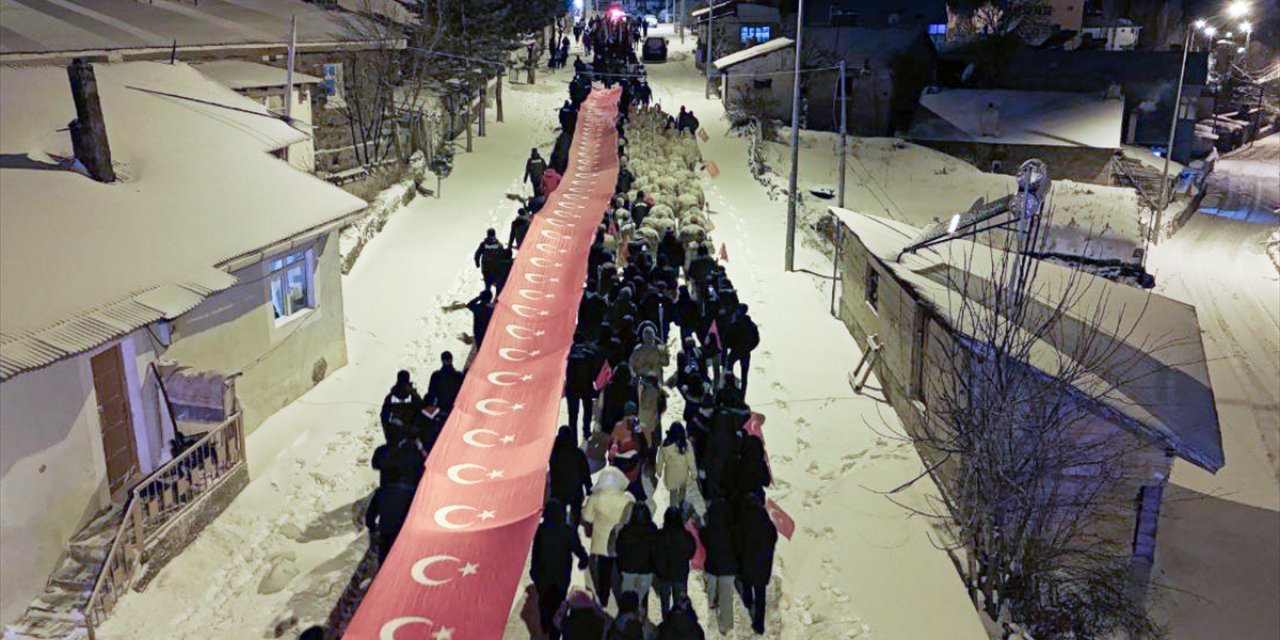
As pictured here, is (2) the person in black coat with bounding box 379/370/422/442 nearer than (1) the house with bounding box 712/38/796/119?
Yes

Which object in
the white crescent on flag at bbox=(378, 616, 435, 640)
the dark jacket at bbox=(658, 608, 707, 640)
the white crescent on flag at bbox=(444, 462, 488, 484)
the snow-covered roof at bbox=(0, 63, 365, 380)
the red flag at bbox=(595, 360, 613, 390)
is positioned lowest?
the white crescent on flag at bbox=(378, 616, 435, 640)

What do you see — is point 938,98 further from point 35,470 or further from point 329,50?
point 35,470

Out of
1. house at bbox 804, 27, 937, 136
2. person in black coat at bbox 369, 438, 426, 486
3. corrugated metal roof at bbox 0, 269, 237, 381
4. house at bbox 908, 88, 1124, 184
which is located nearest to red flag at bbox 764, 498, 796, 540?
person in black coat at bbox 369, 438, 426, 486

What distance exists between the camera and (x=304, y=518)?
1175 cm

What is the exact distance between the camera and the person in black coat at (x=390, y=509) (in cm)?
1007

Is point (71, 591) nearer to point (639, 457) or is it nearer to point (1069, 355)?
point (639, 457)

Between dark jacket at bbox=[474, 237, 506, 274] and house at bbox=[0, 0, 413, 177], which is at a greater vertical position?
house at bbox=[0, 0, 413, 177]

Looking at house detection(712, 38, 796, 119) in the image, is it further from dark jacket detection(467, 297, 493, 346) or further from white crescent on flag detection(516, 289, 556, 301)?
dark jacket detection(467, 297, 493, 346)

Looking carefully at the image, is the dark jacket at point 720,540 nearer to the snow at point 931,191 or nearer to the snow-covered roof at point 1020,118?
the snow at point 931,191

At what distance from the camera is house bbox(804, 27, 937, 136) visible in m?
47.9

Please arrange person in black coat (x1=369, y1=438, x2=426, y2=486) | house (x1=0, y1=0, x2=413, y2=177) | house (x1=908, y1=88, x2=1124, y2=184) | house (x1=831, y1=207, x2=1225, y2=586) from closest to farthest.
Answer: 1. person in black coat (x1=369, y1=438, x2=426, y2=486)
2. house (x1=831, y1=207, x2=1225, y2=586)
3. house (x1=0, y1=0, x2=413, y2=177)
4. house (x1=908, y1=88, x2=1124, y2=184)

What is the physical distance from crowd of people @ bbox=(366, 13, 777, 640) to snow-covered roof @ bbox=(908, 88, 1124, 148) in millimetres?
30921

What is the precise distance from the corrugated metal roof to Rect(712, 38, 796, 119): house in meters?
36.0

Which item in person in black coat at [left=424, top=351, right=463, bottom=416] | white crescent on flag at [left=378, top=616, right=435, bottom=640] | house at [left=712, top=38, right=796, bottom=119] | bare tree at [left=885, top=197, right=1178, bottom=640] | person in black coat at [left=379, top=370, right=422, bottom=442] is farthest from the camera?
house at [left=712, top=38, right=796, bottom=119]
